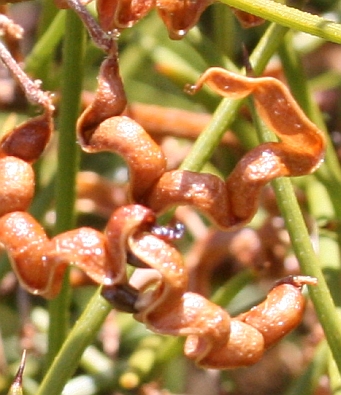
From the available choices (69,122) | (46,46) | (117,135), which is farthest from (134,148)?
(46,46)

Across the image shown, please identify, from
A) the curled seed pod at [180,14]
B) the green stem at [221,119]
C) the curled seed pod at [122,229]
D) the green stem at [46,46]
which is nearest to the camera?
the curled seed pod at [122,229]

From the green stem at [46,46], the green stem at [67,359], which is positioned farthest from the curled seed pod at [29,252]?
the green stem at [46,46]

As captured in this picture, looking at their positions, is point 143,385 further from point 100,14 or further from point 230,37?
point 100,14

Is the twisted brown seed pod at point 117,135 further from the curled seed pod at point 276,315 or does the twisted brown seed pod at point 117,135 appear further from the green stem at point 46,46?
the green stem at point 46,46

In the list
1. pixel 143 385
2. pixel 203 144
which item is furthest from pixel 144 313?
pixel 143 385

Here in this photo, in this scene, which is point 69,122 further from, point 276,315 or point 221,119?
point 276,315

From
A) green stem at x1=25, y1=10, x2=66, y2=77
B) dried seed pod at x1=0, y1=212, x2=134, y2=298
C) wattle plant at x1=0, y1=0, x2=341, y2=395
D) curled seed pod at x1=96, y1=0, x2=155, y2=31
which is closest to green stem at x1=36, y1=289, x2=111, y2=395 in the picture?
wattle plant at x1=0, y1=0, x2=341, y2=395
